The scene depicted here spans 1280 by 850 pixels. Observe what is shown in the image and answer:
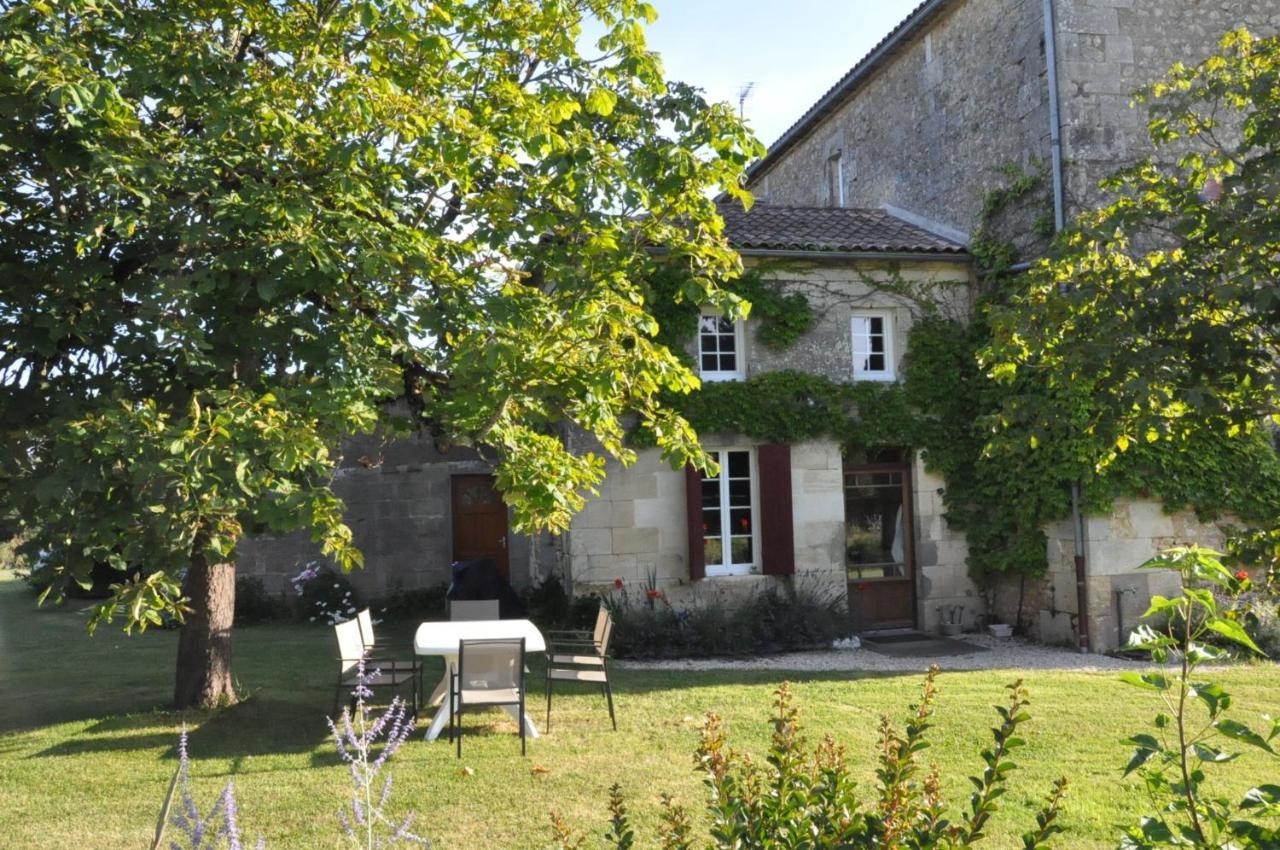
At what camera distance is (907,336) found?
12344 millimetres

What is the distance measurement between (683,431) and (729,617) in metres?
4.77

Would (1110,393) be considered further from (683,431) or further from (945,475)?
(945,475)

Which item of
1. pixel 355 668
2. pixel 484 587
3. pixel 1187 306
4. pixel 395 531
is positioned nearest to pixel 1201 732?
pixel 1187 306

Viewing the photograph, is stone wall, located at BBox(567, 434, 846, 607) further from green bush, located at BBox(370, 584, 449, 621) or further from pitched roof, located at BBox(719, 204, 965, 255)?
green bush, located at BBox(370, 584, 449, 621)

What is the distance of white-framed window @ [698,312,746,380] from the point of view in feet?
39.0

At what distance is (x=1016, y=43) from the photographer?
39.0 feet

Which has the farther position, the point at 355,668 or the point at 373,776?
the point at 355,668

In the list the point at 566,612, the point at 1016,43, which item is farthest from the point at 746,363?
the point at 1016,43

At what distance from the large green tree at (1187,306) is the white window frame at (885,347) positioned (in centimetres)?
624

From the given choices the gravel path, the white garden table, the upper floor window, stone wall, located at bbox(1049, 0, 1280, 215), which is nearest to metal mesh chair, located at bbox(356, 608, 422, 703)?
the white garden table

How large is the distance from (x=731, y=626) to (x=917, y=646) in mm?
2172

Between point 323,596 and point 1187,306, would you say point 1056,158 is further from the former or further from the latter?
point 323,596

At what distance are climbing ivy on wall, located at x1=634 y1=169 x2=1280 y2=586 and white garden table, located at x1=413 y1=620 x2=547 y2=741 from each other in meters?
3.64

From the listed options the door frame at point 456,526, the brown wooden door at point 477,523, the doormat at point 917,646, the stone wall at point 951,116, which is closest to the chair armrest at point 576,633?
the doormat at point 917,646
